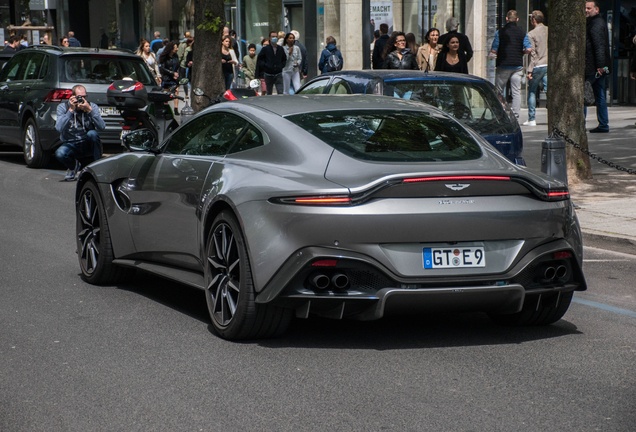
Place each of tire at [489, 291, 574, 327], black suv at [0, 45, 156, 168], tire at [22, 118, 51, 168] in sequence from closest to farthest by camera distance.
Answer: tire at [489, 291, 574, 327]
black suv at [0, 45, 156, 168]
tire at [22, 118, 51, 168]

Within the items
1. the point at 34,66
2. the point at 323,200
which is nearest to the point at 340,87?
the point at 323,200

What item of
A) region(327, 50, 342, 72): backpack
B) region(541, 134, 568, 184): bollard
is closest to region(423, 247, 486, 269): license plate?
region(541, 134, 568, 184): bollard

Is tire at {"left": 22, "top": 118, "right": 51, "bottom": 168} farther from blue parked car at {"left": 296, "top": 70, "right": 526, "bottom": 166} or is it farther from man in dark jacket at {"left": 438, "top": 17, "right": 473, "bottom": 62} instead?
blue parked car at {"left": 296, "top": 70, "right": 526, "bottom": 166}

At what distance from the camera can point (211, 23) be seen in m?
17.1

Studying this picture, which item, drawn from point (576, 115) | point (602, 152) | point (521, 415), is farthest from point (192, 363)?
point (602, 152)

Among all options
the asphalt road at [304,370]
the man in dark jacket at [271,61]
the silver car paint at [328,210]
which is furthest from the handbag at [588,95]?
the man in dark jacket at [271,61]

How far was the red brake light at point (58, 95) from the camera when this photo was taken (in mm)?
14781

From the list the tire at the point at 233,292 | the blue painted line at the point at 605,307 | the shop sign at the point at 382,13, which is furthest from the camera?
the shop sign at the point at 382,13

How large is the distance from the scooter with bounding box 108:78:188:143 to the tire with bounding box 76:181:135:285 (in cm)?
676

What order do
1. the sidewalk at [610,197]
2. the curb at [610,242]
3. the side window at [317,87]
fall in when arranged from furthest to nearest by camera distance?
the side window at [317,87]
the sidewalk at [610,197]
the curb at [610,242]

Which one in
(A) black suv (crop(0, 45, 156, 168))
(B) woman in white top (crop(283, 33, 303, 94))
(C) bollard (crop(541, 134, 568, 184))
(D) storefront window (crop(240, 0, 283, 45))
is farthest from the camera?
(D) storefront window (crop(240, 0, 283, 45))

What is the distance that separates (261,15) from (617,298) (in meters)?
28.4

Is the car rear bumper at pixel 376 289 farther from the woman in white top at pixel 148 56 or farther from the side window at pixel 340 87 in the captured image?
the woman in white top at pixel 148 56

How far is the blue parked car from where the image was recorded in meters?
9.92
